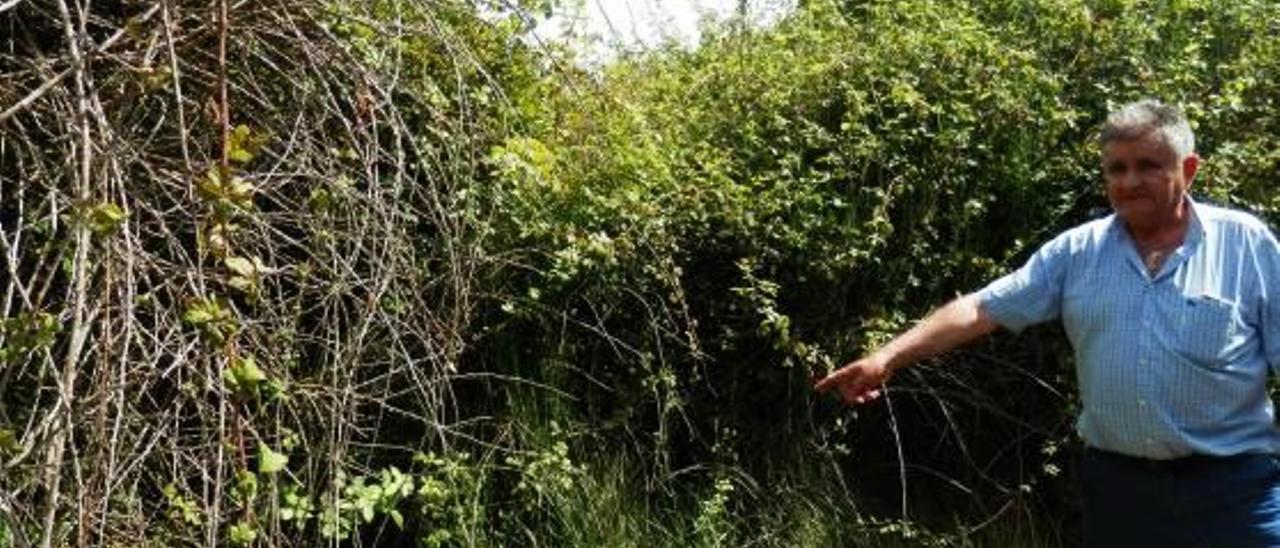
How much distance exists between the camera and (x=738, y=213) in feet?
17.0

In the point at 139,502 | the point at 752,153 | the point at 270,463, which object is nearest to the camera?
the point at 270,463

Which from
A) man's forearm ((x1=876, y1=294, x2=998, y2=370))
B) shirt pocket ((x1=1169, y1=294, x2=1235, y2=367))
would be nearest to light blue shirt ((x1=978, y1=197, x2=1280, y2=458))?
shirt pocket ((x1=1169, y1=294, x2=1235, y2=367))

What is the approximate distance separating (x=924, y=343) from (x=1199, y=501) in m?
0.67

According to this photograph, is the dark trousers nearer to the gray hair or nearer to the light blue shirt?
the light blue shirt

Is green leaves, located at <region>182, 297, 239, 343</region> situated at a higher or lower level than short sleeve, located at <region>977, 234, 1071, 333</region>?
higher

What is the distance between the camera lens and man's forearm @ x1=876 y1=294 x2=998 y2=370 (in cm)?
372

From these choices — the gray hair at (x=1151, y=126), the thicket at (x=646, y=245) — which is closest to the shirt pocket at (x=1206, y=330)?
the gray hair at (x=1151, y=126)

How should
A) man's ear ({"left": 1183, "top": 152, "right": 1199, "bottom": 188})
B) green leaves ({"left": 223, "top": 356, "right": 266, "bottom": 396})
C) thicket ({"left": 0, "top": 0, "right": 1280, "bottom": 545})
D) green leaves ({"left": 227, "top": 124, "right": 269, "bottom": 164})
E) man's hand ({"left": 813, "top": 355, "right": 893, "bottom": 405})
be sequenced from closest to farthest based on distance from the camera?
green leaves ({"left": 223, "top": 356, "right": 266, "bottom": 396}), green leaves ({"left": 227, "top": 124, "right": 269, "bottom": 164}), man's ear ({"left": 1183, "top": 152, "right": 1199, "bottom": 188}), man's hand ({"left": 813, "top": 355, "right": 893, "bottom": 405}), thicket ({"left": 0, "top": 0, "right": 1280, "bottom": 545})

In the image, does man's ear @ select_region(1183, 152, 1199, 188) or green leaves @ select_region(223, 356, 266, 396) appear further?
man's ear @ select_region(1183, 152, 1199, 188)

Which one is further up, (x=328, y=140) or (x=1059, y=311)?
(x=328, y=140)

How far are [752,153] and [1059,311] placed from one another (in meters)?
1.86

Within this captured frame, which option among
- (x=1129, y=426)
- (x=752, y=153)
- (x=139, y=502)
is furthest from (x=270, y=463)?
(x=752, y=153)

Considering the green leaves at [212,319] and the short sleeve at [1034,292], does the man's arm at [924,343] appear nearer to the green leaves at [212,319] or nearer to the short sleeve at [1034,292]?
the short sleeve at [1034,292]

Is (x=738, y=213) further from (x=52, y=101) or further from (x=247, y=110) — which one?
(x=52, y=101)
